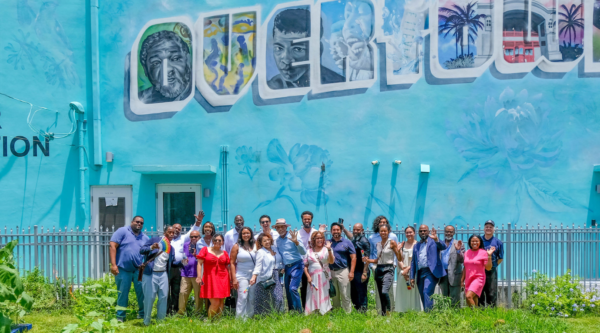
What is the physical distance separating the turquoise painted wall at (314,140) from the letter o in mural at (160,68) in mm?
198

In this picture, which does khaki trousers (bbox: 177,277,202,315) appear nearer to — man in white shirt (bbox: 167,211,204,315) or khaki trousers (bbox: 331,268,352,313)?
man in white shirt (bbox: 167,211,204,315)

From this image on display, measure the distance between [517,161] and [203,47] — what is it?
702 cm

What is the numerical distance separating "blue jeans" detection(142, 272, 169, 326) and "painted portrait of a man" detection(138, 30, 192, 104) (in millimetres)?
4881

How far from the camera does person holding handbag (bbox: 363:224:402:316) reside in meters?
9.02

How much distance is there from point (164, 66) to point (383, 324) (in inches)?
293

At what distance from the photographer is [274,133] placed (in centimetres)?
1259

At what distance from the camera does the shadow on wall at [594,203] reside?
12172 millimetres

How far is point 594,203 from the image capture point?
12.2 metres

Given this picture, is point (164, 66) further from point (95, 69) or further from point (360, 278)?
point (360, 278)

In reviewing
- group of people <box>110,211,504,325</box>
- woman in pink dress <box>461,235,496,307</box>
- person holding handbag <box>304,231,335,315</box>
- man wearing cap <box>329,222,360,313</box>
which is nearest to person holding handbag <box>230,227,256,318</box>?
group of people <box>110,211,504,325</box>

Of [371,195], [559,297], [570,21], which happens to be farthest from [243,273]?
[570,21]

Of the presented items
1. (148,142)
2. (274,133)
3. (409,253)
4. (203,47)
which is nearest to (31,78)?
(148,142)

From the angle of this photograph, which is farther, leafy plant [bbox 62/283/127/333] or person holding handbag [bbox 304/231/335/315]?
person holding handbag [bbox 304/231/335/315]

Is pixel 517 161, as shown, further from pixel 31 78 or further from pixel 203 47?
pixel 31 78
